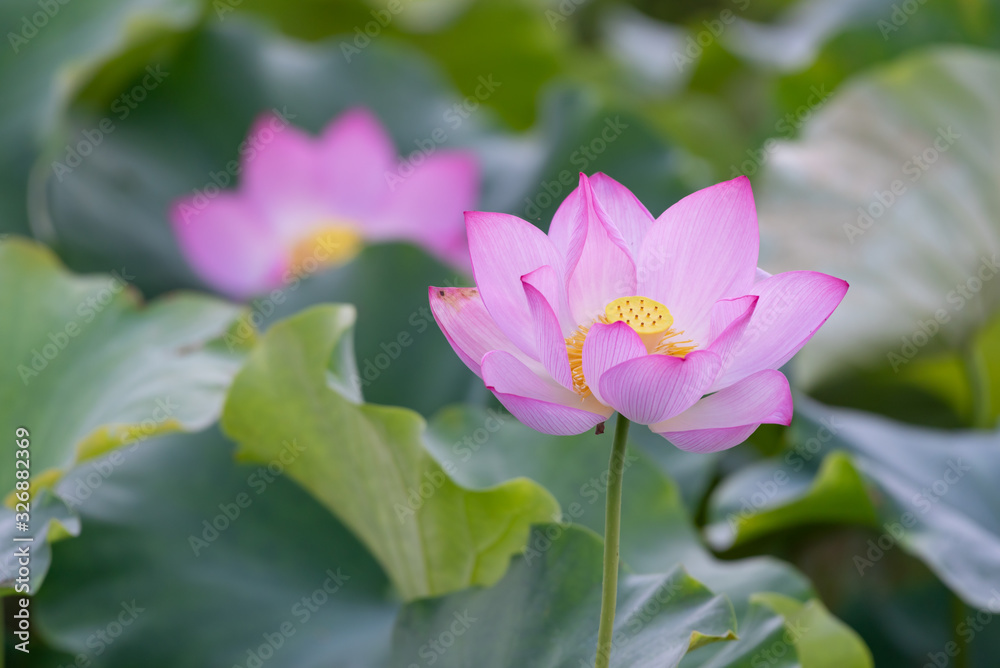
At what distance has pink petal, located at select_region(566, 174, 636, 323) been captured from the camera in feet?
1.30

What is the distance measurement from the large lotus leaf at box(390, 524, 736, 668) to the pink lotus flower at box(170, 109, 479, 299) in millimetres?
484

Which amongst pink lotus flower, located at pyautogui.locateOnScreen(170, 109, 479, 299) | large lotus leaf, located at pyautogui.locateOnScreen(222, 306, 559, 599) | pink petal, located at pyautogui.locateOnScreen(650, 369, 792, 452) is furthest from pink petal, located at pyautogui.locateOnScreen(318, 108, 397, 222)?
pink petal, located at pyautogui.locateOnScreen(650, 369, 792, 452)

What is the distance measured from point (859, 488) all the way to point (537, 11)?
40.0 inches

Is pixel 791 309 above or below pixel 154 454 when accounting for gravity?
above

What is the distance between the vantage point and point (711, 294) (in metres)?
0.39

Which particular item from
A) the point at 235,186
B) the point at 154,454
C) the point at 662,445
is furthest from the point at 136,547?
the point at 235,186

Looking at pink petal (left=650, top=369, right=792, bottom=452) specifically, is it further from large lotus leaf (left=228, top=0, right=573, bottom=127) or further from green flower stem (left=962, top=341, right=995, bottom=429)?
large lotus leaf (left=228, top=0, right=573, bottom=127)

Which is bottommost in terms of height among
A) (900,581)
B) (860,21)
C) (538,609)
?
(900,581)

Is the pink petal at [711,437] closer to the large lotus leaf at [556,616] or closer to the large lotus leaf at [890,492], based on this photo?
the large lotus leaf at [556,616]

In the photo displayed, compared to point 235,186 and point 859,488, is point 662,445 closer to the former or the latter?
point 859,488

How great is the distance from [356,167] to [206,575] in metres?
0.46

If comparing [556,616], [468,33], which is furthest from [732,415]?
[468,33]

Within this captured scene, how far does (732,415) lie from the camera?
0.36m

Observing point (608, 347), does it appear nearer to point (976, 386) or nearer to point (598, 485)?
point (598, 485)
